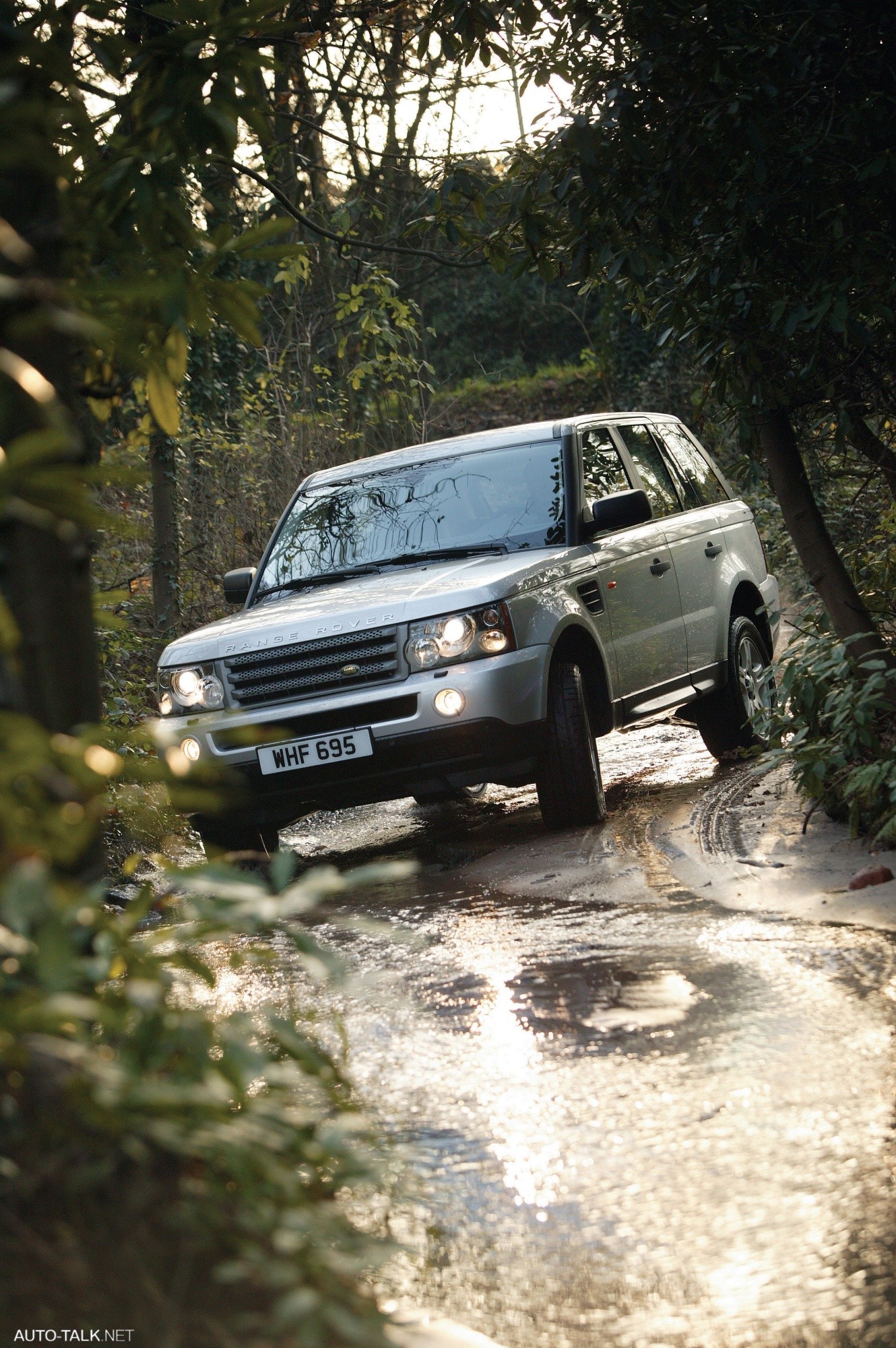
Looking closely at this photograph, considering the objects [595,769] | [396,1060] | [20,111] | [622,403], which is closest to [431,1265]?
[396,1060]

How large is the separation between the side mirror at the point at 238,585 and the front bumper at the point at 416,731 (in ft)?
4.92

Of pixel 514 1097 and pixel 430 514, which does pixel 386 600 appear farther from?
pixel 514 1097

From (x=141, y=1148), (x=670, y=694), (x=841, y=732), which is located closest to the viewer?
(x=141, y=1148)

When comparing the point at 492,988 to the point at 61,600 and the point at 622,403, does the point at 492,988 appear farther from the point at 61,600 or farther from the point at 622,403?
the point at 622,403

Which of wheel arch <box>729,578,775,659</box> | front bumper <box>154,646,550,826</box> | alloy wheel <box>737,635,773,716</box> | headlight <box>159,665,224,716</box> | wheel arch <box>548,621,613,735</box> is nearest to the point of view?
front bumper <box>154,646,550,826</box>

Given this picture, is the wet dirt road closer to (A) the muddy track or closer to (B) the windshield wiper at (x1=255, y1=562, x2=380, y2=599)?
(A) the muddy track

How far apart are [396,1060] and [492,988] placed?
63 centimetres

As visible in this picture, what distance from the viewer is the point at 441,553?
741 centimetres

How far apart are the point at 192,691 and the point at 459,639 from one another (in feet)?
4.38

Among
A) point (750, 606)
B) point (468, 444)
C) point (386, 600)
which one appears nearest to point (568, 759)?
point (386, 600)

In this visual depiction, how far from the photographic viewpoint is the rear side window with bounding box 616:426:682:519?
28.2 feet

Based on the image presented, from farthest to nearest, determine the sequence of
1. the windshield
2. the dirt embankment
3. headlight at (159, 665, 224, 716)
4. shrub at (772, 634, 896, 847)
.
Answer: the dirt embankment → the windshield → headlight at (159, 665, 224, 716) → shrub at (772, 634, 896, 847)

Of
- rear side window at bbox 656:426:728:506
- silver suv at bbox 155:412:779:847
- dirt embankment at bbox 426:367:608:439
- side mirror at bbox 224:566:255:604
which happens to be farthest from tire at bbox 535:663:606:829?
dirt embankment at bbox 426:367:608:439

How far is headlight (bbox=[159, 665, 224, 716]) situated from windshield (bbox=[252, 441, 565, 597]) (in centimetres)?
102
